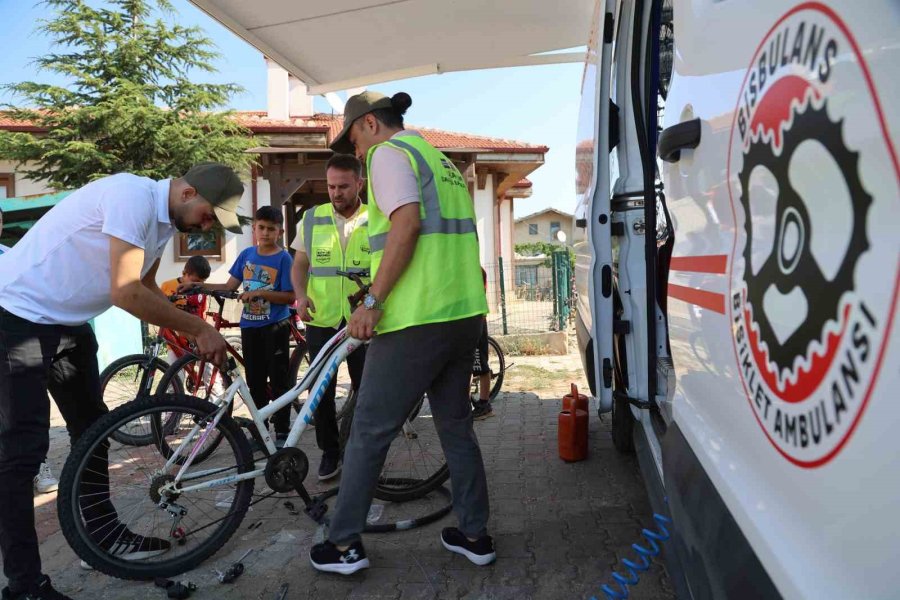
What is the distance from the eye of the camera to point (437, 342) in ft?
8.46

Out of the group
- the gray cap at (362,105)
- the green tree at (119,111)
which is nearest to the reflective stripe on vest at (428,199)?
the gray cap at (362,105)

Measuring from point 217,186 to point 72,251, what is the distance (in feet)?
2.02

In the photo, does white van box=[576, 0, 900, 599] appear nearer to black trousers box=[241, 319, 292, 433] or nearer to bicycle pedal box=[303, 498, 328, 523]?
bicycle pedal box=[303, 498, 328, 523]

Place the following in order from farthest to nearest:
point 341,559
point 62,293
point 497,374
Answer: point 497,374, point 341,559, point 62,293

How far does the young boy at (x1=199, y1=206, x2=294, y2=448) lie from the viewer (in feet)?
14.5

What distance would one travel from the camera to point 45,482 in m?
4.05

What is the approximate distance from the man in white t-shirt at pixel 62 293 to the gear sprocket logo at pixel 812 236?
7.28 feet

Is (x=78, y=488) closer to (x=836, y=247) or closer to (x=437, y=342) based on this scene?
(x=437, y=342)

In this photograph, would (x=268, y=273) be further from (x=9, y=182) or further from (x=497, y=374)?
(x=9, y=182)

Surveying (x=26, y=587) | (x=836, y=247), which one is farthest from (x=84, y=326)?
(x=836, y=247)

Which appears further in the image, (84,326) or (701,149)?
(84,326)

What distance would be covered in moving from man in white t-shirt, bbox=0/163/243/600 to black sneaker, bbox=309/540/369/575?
869 millimetres

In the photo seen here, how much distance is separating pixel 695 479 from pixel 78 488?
249 cm

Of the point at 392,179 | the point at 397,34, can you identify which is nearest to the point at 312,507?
the point at 392,179
